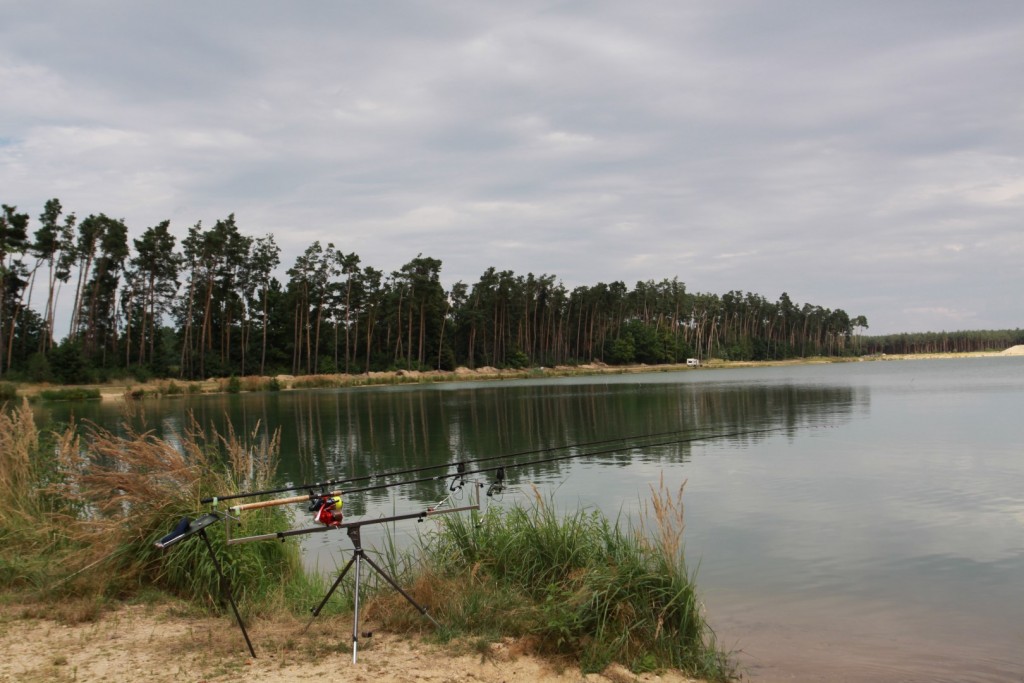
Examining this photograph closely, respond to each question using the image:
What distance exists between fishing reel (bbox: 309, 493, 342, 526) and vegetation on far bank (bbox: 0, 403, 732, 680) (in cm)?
109

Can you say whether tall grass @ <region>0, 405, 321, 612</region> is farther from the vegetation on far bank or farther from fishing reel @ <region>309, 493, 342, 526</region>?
fishing reel @ <region>309, 493, 342, 526</region>

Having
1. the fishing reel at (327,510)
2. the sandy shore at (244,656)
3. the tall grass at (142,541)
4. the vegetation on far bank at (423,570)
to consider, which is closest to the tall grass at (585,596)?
the vegetation on far bank at (423,570)

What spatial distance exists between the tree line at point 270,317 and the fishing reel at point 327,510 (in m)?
50.4

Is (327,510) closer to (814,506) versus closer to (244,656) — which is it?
(244,656)

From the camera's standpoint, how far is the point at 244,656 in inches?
219

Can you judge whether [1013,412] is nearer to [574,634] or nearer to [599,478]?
[599,478]

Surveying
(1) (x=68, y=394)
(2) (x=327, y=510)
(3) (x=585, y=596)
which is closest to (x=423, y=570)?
(2) (x=327, y=510)

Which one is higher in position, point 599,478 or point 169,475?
point 169,475

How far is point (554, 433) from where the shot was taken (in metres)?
26.5

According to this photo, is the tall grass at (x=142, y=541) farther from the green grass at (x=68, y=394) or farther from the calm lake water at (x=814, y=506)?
the green grass at (x=68, y=394)

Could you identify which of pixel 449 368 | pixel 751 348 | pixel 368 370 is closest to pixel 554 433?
pixel 368 370

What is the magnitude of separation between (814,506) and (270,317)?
81541 mm

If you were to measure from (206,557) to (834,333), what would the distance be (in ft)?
679

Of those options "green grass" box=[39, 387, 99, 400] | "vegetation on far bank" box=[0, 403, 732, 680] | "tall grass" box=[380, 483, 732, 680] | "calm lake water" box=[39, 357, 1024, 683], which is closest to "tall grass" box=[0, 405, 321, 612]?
"vegetation on far bank" box=[0, 403, 732, 680]
